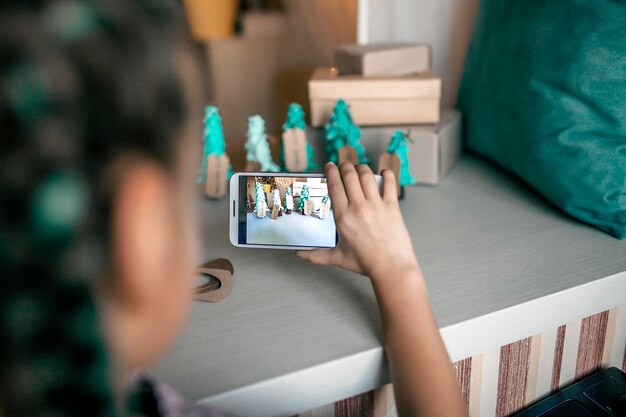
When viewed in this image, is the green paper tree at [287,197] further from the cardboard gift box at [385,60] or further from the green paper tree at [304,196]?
the cardboard gift box at [385,60]

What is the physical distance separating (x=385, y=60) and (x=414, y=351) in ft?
2.03

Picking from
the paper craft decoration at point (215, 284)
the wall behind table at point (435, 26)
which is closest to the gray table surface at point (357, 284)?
the paper craft decoration at point (215, 284)

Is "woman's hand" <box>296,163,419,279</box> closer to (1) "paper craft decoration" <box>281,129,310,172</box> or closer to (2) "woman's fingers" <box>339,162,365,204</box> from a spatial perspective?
(2) "woman's fingers" <box>339,162,365,204</box>

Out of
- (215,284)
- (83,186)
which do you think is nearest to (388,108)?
(215,284)

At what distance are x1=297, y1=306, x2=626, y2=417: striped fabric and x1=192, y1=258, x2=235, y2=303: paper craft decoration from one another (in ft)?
0.59

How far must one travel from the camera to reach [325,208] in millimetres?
678

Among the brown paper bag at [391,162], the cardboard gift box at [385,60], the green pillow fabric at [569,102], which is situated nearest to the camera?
the green pillow fabric at [569,102]

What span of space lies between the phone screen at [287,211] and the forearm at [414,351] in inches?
4.9

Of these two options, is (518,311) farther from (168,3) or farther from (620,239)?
(168,3)

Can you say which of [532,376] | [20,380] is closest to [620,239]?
[532,376]

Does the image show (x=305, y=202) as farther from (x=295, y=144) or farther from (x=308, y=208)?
(x=295, y=144)

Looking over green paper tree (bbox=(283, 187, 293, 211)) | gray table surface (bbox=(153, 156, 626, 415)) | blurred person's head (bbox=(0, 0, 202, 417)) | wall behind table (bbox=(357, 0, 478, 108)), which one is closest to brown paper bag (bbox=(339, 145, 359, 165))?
gray table surface (bbox=(153, 156, 626, 415))

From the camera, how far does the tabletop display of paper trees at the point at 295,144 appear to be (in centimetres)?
92

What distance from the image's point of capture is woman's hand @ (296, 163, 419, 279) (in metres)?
0.58
